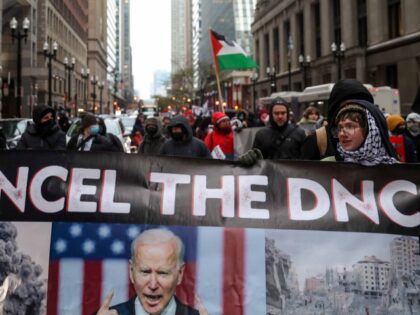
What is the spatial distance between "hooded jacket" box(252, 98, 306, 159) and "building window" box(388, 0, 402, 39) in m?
38.4

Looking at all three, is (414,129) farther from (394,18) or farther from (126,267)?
(394,18)

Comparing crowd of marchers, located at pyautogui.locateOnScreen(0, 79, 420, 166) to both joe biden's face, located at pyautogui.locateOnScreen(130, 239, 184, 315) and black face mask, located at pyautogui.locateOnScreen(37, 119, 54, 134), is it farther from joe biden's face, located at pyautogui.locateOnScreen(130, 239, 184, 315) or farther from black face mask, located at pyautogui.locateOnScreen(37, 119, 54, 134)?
joe biden's face, located at pyautogui.locateOnScreen(130, 239, 184, 315)

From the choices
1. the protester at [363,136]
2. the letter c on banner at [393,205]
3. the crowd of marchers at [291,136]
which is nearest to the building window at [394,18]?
the crowd of marchers at [291,136]

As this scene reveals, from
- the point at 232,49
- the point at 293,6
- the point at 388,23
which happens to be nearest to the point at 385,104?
the point at 232,49

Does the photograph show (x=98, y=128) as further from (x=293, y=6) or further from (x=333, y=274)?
(x=293, y=6)

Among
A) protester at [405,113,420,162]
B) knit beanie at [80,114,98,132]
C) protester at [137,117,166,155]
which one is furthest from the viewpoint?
protester at [137,117,166,155]

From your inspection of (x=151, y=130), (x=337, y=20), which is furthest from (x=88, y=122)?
(x=337, y=20)

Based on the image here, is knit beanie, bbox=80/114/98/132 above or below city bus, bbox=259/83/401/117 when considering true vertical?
below

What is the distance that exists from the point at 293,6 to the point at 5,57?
110ft

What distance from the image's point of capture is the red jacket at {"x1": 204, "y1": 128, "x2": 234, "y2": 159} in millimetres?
10218

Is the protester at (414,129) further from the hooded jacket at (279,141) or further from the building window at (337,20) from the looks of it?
the building window at (337,20)

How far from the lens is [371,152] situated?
3.33 metres

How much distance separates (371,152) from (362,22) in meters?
48.0

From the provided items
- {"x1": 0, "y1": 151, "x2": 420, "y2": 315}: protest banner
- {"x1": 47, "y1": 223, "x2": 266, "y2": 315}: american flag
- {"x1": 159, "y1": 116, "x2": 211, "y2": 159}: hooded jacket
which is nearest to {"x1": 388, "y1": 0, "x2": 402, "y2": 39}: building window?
{"x1": 159, "y1": 116, "x2": 211, "y2": 159}: hooded jacket
